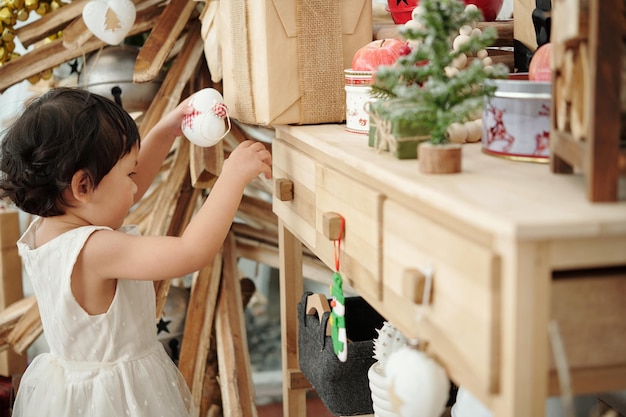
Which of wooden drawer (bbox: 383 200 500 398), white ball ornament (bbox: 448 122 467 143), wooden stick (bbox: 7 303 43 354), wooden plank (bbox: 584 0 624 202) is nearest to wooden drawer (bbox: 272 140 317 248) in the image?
white ball ornament (bbox: 448 122 467 143)

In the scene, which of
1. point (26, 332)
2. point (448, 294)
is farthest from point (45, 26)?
point (448, 294)

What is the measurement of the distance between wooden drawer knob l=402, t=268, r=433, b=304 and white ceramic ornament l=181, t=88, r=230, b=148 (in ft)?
2.15

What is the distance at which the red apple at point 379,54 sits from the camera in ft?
3.90

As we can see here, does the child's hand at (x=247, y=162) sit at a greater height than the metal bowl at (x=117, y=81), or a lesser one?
lesser

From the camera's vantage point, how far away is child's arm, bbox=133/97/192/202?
1.59 meters

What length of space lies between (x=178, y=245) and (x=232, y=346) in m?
0.78

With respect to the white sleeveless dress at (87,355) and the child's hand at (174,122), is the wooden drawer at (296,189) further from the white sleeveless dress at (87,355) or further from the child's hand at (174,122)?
the white sleeveless dress at (87,355)

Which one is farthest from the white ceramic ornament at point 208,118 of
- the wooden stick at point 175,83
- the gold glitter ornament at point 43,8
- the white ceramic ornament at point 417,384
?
the gold glitter ornament at point 43,8

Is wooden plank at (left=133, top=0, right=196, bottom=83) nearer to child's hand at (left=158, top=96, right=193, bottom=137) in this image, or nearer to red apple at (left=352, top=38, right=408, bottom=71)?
child's hand at (left=158, top=96, right=193, bottom=137)

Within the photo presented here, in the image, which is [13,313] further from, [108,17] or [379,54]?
[379,54]

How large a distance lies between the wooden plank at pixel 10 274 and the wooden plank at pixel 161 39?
2.11 feet

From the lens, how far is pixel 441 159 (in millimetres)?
863

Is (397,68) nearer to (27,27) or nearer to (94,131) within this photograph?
(94,131)

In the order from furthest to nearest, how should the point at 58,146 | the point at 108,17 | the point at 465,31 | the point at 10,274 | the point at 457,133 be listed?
the point at 10,274
the point at 108,17
the point at 58,146
the point at 465,31
the point at 457,133
